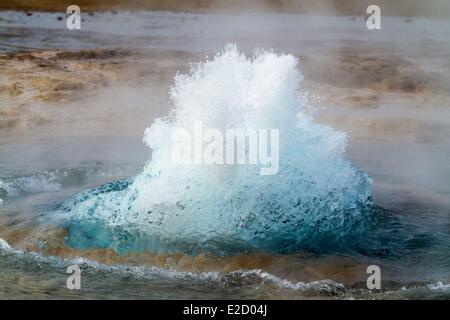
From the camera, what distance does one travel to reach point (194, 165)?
512cm

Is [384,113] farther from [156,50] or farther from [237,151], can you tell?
[237,151]

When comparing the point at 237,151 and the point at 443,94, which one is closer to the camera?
the point at 237,151

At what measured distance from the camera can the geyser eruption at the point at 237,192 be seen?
4875 millimetres

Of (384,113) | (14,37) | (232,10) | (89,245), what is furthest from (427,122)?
(14,37)

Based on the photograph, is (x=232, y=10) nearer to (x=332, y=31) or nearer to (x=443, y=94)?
(x=332, y=31)

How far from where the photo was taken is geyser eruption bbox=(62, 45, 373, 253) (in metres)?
4.88

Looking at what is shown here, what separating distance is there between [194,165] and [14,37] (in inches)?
300

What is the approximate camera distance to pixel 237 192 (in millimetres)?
5035

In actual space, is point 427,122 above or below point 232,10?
below

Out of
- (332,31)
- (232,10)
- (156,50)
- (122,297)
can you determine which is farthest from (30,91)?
(122,297)
